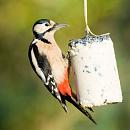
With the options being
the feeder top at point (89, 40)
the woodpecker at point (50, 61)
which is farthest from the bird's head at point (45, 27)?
the feeder top at point (89, 40)

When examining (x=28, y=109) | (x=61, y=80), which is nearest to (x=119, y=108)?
(x=28, y=109)

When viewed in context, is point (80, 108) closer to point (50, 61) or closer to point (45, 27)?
point (50, 61)

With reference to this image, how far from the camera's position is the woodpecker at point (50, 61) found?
3.70 m

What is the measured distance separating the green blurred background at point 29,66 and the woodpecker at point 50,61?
3.69m

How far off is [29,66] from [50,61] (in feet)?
14.1

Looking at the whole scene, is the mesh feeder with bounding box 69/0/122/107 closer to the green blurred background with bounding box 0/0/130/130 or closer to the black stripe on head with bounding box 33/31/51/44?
the black stripe on head with bounding box 33/31/51/44

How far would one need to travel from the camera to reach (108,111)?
762 centimetres

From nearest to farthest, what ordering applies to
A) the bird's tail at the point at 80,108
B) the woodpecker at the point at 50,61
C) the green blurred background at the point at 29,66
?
1. the bird's tail at the point at 80,108
2. the woodpecker at the point at 50,61
3. the green blurred background at the point at 29,66

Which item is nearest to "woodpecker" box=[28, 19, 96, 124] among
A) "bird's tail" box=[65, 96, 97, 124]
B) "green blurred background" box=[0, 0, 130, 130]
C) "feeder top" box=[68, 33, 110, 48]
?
"bird's tail" box=[65, 96, 97, 124]

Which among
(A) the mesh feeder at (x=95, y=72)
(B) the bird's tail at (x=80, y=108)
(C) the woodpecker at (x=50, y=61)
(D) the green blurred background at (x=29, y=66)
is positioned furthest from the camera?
(D) the green blurred background at (x=29, y=66)

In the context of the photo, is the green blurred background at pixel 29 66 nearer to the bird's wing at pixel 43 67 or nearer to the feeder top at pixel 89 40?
the bird's wing at pixel 43 67

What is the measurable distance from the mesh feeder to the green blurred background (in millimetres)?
3961

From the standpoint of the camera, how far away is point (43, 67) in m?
3.74

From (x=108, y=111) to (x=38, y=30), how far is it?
3.98 meters
